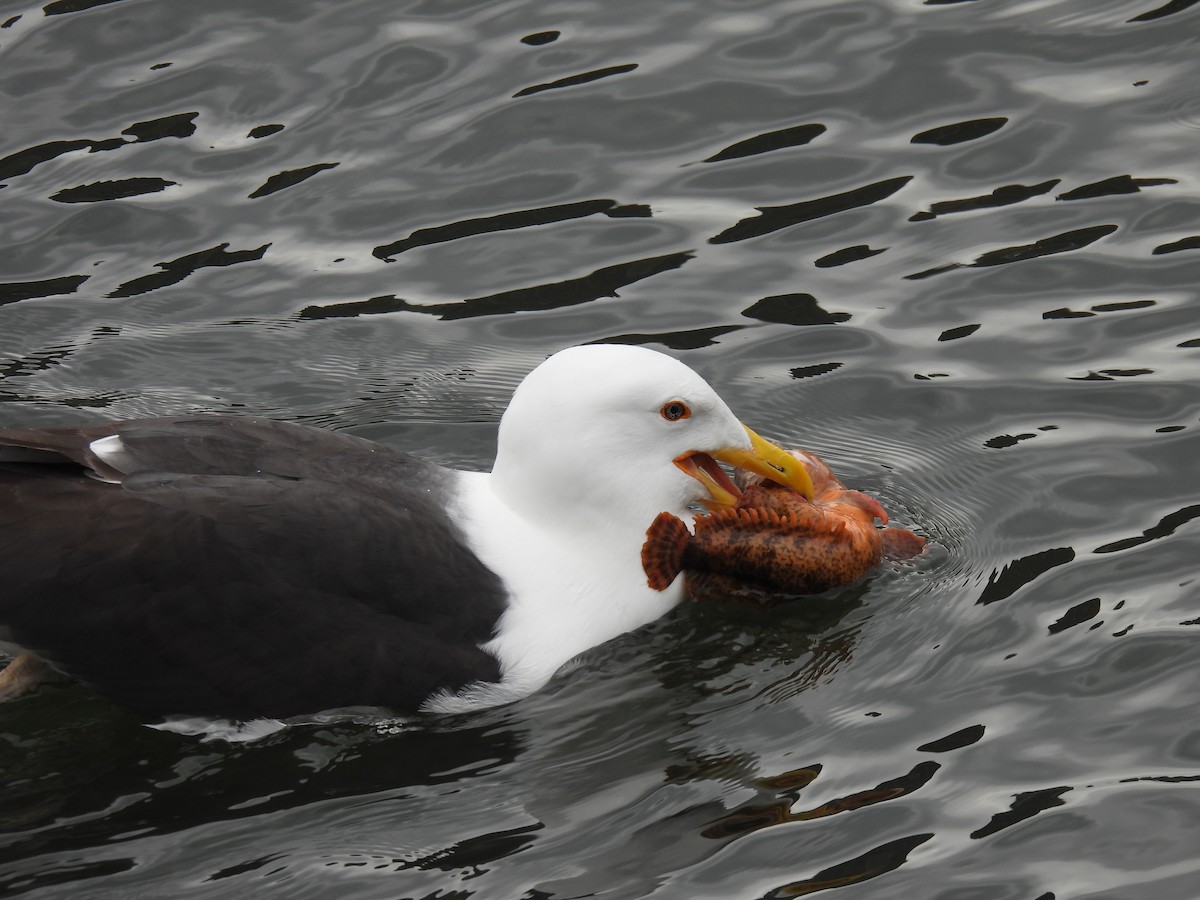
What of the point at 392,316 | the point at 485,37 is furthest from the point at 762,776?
the point at 485,37

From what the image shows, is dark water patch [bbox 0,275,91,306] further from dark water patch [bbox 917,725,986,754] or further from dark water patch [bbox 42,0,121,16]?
dark water patch [bbox 917,725,986,754]

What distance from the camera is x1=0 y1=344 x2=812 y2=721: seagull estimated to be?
6469 millimetres

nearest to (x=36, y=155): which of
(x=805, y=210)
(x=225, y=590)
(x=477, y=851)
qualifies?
(x=805, y=210)

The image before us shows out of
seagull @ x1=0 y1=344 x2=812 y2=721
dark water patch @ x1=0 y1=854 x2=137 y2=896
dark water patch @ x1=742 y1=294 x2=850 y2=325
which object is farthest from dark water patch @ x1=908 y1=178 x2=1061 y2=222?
dark water patch @ x1=0 y1=854 x2=137 y2=896

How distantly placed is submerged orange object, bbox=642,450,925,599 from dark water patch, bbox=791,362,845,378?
1.58 metres

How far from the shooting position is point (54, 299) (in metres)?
9.47

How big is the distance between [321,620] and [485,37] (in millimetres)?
5699

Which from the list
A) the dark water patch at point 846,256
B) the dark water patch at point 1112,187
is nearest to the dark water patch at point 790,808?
the dark water patch at point 846,256

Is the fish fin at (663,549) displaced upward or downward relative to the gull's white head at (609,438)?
downward

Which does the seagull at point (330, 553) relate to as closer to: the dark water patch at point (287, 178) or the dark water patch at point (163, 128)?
the dark water patch at point (287, 178)

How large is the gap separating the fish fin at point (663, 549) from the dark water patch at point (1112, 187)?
12.3ft

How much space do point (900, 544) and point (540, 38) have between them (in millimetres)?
5062

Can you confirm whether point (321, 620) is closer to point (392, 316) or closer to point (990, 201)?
point (392, 316)

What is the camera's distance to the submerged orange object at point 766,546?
23.3 ft
